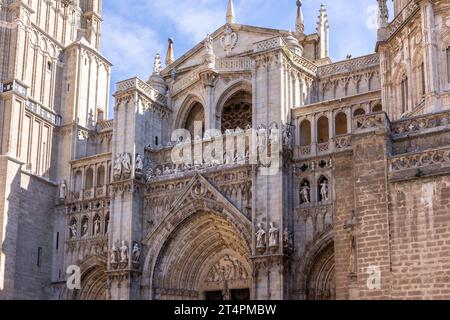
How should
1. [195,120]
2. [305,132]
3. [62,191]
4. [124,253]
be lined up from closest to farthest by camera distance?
[305,132]
[124,253]
[195,120]
[62,191]

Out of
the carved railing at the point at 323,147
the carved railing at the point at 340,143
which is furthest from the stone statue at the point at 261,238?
the carved railing at the point at 340,143

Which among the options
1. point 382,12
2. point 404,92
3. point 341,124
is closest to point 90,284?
point 341,124

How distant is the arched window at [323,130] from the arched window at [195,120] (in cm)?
610

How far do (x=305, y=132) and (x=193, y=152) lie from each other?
16.0ft

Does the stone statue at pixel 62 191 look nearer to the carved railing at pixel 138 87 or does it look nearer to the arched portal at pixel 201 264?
A: the carved railing at pixel 138 87

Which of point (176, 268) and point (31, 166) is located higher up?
point (31, 166)

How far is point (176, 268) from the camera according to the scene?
104 ft

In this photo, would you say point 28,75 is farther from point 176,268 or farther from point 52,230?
point 176,268

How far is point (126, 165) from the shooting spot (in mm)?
32250

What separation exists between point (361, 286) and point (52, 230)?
20.4 meters

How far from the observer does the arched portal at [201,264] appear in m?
31.0

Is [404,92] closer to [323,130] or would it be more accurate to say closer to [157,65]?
[323,130]

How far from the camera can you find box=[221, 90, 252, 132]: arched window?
34031 mm

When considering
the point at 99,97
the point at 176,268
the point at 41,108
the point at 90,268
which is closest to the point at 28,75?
the point at 41,108
